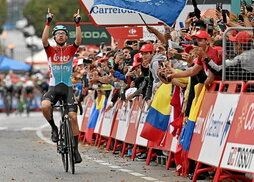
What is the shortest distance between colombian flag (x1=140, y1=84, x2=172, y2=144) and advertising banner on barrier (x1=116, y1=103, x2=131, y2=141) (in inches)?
113

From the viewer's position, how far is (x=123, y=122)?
21.8 meters

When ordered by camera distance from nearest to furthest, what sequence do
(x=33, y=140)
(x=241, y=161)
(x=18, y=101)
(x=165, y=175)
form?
(x=241, y=161), (x=165, y=175), (x=33, y=140), (x=18, y=101)

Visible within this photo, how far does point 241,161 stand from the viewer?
12914mm

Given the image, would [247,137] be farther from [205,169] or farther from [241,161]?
[205,169]

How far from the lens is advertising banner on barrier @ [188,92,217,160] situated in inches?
578

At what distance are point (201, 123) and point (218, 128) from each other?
981mm

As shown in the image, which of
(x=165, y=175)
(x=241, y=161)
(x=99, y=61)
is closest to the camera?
(x=241, y=161)

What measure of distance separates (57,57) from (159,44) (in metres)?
1.99

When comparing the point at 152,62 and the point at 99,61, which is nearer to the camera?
the point at 152,62

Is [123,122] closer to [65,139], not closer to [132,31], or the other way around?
[132,31]

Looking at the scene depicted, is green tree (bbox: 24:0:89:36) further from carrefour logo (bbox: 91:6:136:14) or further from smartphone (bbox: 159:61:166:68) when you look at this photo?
smartphone (bbox: 159:61:166:68)

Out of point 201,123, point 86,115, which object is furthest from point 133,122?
point 86,115

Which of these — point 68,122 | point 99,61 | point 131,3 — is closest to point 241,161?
point 68,122

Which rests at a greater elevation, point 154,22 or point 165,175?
point 154,22
